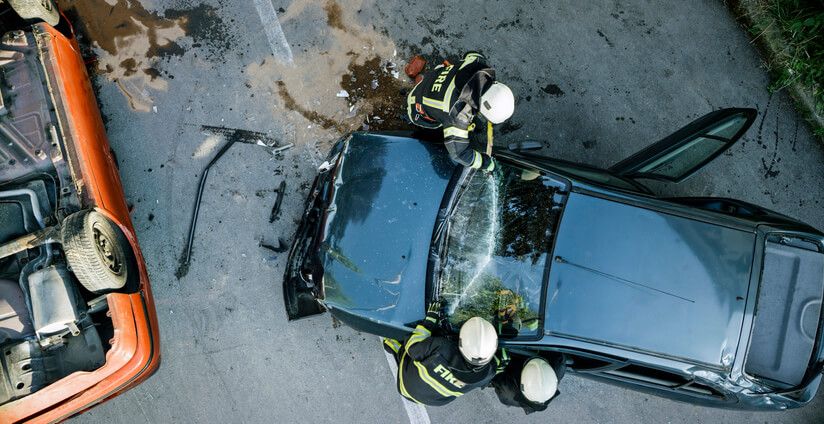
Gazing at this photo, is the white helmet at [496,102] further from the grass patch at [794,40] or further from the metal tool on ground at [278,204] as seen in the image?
the grass patch at [794,40]

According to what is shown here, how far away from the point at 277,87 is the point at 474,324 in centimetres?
297

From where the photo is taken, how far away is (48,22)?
13.8 feet

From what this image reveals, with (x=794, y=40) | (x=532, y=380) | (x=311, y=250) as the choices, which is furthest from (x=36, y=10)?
(x=794, y=40)

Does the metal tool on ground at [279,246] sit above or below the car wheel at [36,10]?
below

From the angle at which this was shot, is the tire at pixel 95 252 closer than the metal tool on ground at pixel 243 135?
Yes

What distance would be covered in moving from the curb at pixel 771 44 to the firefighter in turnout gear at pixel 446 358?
4.05 meters

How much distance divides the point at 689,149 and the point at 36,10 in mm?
5504

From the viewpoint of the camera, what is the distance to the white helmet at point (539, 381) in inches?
144

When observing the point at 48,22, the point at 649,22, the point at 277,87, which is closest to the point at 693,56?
the point at 649,22

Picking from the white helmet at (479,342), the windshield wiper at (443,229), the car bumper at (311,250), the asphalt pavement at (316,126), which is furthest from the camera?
the asphalt pavement at (316,126)

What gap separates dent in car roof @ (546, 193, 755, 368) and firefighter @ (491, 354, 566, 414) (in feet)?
1.17

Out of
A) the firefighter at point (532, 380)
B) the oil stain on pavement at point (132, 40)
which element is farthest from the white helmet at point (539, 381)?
the oil stain on pavement at point (132, 40)

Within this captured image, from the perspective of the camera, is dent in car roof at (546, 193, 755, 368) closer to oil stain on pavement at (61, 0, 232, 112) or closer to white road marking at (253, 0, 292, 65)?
white road marking at (253, 0, 292, 65)

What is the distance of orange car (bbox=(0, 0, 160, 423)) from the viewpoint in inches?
146
